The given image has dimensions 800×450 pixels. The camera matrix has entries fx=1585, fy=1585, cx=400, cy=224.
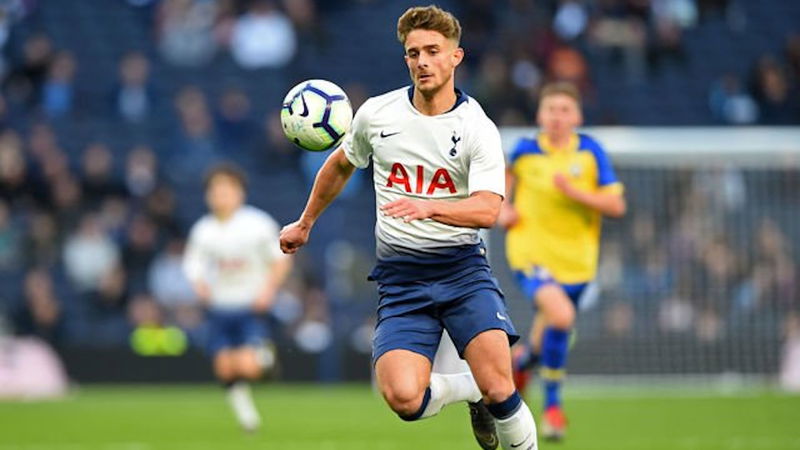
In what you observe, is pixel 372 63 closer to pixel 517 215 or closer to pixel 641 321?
pixel 641 321

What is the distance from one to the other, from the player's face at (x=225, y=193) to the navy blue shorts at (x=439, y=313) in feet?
21.5

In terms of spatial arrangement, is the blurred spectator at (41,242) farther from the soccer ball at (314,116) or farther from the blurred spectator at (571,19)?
the soccer ball at (314,116)

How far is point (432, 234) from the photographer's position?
7.92m

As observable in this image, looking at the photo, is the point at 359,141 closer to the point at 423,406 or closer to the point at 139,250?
the point at 423,406

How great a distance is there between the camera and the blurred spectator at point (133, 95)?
2306cm

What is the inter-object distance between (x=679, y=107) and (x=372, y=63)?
4626mm

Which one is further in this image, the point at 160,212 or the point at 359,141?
the point at 160,212

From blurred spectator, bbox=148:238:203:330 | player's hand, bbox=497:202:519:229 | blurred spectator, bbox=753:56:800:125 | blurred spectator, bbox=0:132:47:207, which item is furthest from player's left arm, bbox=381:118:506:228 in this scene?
blurred spectator, bbox=753:56:800:125

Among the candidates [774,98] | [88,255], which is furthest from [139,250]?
[774,98]

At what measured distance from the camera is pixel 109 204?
21.1m

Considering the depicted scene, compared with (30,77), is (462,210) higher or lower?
lower

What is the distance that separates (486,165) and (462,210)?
0.34m

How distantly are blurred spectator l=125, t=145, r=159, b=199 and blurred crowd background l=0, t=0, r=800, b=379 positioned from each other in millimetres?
27

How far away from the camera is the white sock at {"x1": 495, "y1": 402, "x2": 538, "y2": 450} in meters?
7.70
